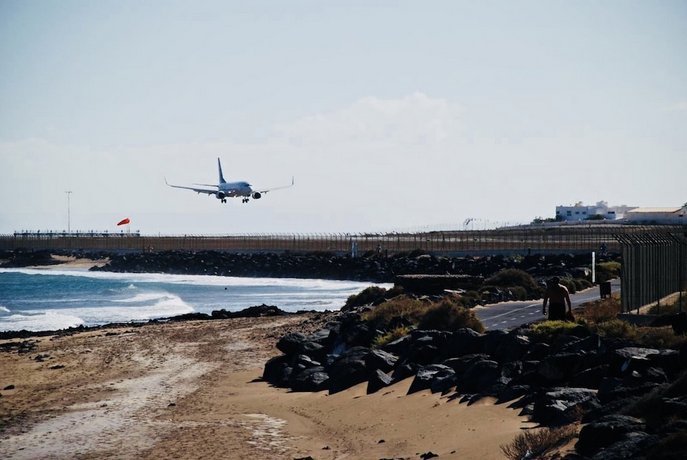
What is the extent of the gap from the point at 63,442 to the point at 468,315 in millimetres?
10266

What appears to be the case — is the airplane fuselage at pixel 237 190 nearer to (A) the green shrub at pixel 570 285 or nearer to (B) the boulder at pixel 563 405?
(A) the green shrub at pixel 570 285

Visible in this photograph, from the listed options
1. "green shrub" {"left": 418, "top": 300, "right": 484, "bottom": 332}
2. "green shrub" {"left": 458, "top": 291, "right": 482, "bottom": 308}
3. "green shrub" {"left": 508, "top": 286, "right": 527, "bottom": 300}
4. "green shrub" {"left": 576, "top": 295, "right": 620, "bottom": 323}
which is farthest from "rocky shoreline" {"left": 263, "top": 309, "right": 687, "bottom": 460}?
"green shrub" {"left": 508, "top": 286, "right": 527, "bottom": 300}

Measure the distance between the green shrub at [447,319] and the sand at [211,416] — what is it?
4002mm

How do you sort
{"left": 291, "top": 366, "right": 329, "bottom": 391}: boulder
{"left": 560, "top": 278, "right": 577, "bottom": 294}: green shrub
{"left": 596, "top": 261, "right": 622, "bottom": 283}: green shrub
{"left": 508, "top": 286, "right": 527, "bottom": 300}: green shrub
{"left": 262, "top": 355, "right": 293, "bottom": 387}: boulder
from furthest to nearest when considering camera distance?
{"left": 596, "top": 261, "right": 622, "bottom": 283}: green shrub < {"left": 560, "top": 278, "right": 577, "bottom": 294}: green shrub < {"left": 508, "top": 286, "right": 527, "bottom": 300}: green shrub < {"left": 262, "top": 355, "right": 293, "bottom": 387}: boulder < {"left": 291, "top": 366, "right": 329, "bottom": 391}: boulder

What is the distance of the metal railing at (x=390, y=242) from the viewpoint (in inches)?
3472

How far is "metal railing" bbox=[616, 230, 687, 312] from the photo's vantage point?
22.7 metres

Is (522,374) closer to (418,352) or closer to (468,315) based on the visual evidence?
(418,352)

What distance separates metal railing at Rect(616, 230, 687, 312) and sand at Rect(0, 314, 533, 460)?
6617 mm

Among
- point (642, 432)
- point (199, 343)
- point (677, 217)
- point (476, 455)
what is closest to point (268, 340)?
point (199, 343)

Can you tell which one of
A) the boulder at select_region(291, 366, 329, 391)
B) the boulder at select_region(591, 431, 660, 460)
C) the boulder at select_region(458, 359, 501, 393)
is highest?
the boulder at select_region(591, 431, 660, 460)

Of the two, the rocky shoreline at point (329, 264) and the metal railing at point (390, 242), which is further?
the metal railing at point (390, 242)

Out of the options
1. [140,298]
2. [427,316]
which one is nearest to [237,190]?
[140,298]

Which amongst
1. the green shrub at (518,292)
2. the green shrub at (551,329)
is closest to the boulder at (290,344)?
the green shrub at (551,329)

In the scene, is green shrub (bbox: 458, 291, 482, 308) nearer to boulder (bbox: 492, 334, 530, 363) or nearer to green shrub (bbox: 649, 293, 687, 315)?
green shrub (bbox: 649, 293, 687, 315)
